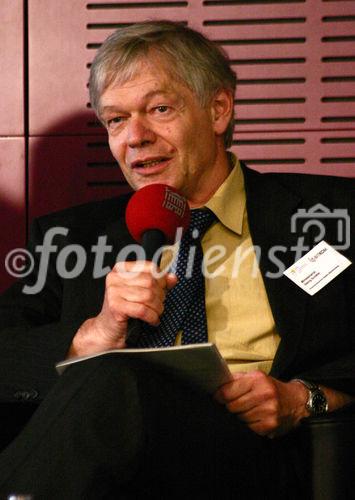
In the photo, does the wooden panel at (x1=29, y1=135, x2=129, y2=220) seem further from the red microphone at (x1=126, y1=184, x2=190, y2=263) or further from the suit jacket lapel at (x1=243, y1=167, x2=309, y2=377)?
the red microphone at (x1=126, y1=184, x2=190, y2=263)

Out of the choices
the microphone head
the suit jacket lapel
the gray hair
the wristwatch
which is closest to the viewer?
the microphone head

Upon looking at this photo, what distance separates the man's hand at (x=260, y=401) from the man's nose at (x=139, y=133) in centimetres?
70

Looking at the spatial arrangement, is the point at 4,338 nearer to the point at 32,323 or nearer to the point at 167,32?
the point at 32,323

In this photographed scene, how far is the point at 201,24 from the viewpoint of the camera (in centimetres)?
284

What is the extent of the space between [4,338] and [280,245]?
0.69 meters

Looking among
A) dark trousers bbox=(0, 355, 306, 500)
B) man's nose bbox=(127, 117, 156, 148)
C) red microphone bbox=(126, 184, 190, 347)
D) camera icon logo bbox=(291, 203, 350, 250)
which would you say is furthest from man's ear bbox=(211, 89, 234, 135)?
dark trousers bbox=(0, 355, 306, 500)

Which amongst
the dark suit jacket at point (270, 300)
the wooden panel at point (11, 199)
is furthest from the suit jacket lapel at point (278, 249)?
the wooden panel at point (11, 199)

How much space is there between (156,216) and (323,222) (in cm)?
60

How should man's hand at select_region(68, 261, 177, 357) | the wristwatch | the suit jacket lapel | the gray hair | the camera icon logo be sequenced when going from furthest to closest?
the gray hair < the camera icon logo < the suit jacket lapel < the wristwatch < man's hand at select_region(68, 261, 177, 357)

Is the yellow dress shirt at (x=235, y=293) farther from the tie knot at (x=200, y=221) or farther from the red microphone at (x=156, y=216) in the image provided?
the red microphone at (x=156, y=216)

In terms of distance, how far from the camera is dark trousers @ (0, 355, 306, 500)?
5.10 feet

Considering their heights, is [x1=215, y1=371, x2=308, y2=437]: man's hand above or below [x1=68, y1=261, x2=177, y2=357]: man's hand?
below

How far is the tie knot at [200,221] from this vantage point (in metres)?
2.31

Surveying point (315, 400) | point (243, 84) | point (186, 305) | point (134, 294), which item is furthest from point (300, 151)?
point (134, 294)
